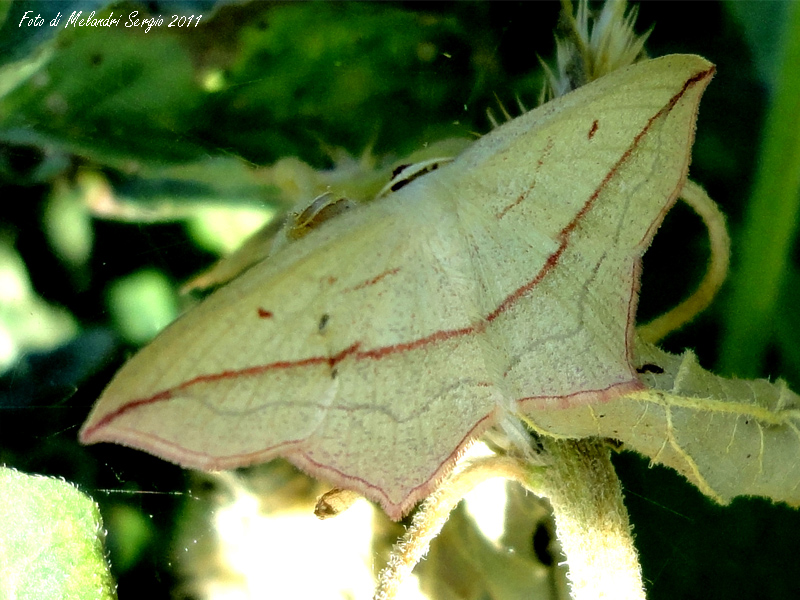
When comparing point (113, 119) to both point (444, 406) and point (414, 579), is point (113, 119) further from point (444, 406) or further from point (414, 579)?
point (414, 579)

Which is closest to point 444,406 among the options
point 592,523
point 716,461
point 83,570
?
point 592,523

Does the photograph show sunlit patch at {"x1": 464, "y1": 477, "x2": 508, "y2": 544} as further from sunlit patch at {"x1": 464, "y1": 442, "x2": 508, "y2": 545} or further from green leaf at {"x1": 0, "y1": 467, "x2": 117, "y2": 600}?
green leaf at {"x1": 0, "y1": 467, "x2": 117, "y2": 600}

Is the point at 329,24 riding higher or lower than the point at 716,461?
higher

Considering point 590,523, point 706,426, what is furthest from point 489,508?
point 706,426

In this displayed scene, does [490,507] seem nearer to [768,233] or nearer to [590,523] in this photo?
[590,523]

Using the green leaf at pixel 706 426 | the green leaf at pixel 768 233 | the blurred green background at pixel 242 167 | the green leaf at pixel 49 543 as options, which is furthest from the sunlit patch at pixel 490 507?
the green leaf at pixel 49 543
